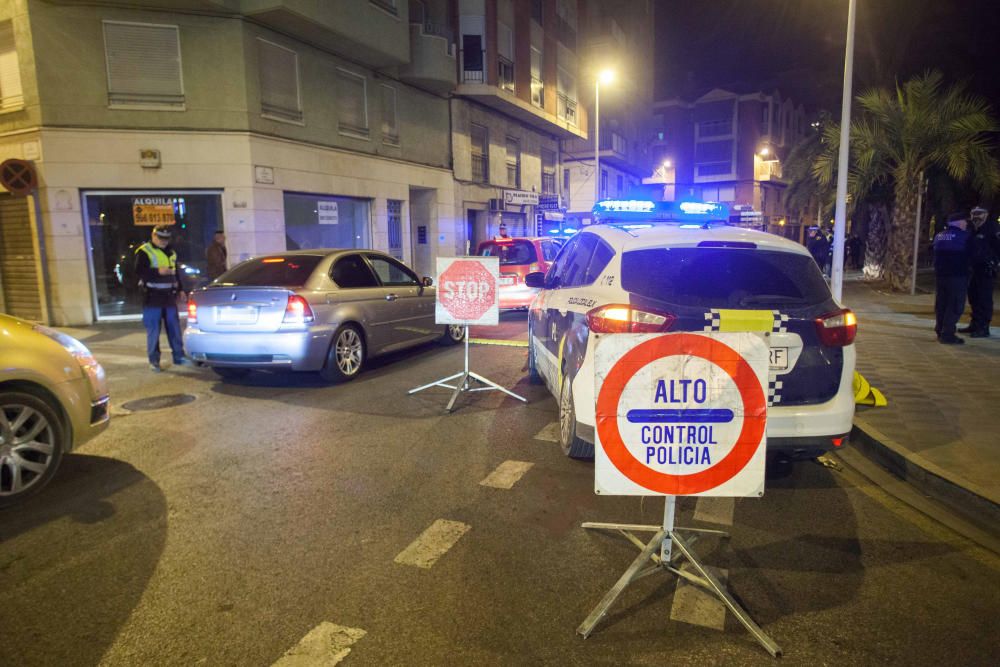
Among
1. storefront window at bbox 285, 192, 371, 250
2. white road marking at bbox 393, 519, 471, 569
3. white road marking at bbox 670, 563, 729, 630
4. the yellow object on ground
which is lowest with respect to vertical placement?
white road marking at bbox 670, 563, 729, 630

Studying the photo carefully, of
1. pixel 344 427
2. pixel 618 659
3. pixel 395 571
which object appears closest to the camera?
pixel 618 659

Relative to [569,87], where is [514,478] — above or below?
below

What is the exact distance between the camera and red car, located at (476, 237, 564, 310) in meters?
12.9

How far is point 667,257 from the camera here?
439cm

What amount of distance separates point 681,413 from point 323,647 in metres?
1.87

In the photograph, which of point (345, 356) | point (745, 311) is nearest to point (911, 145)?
point (345, 356)

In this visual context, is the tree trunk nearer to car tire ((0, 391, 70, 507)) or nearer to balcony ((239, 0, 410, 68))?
balcony ((239, 0, 410, 68))

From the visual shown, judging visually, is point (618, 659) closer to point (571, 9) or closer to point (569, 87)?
point (569, 87)

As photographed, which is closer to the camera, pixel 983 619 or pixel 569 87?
pixel 983 619

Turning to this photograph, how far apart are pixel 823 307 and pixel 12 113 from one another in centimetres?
1627

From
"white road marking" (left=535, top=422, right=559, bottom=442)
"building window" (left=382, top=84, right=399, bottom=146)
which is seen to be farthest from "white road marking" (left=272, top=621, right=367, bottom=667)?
"building window" (left=382, top=84, right=399, bottom=146)

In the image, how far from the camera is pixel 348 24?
16.2 meters

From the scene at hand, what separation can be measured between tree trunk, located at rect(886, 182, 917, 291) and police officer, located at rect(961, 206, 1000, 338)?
32.4ft

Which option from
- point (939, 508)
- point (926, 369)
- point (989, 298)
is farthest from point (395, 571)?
point (989, 298)
